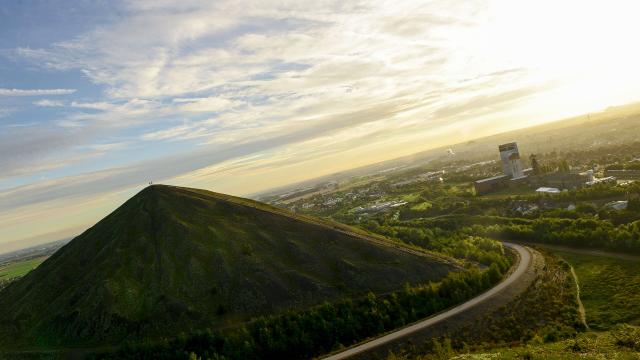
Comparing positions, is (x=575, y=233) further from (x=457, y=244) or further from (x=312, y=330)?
(x=312, y=330)

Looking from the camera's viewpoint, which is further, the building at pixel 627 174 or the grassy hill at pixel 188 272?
the building at pixel 627 174

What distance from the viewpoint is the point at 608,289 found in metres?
81.3

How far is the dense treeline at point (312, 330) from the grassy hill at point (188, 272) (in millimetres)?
6610

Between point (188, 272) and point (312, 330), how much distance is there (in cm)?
3805

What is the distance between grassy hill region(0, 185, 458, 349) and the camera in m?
88.9

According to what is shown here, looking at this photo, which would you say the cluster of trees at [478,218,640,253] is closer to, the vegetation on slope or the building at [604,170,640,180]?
the vegetation on slope

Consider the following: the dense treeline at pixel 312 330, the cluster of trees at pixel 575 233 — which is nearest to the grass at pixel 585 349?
the dense treeline at pixel 312 330

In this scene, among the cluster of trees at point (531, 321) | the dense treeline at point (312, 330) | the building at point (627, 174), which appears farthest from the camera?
the building at point (627, 174)

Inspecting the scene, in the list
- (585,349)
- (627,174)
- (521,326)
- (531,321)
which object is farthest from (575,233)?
(627,174)

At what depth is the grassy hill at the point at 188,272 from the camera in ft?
292

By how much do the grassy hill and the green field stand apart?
28086mm

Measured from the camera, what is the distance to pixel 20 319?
324ft

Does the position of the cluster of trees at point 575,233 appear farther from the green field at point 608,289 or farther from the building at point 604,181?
the building at point 604,181

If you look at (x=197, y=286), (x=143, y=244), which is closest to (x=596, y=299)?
(x=197, y=286)
